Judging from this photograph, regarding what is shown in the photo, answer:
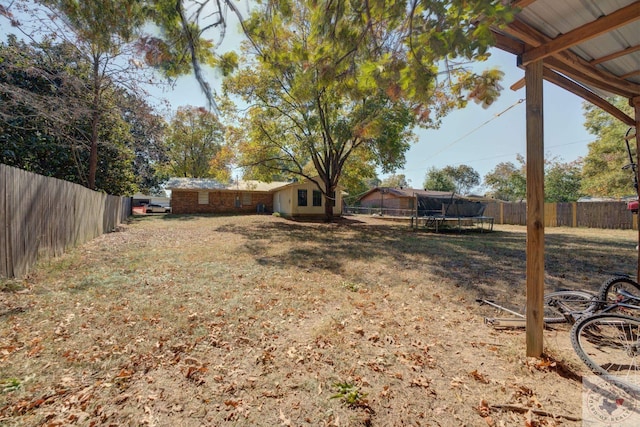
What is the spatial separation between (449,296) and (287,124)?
1407 cm

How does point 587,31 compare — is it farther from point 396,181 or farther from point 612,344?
point 396,181

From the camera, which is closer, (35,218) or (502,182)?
(35,218)

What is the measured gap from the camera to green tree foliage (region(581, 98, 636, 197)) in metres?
16.6

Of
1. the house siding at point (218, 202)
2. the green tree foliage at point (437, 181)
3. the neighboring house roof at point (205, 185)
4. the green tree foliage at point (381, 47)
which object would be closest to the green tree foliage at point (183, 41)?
the green tree foliage at point (381, 47)

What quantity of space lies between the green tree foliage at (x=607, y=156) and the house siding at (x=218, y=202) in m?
24.3

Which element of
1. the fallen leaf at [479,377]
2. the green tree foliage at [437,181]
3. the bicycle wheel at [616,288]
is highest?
the green tree foliage at [437,181]

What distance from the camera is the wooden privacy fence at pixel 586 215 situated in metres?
14.4

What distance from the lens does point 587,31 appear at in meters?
2.28

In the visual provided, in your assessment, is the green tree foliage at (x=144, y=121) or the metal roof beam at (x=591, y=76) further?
the green tree foliage at (x=144, y=121)

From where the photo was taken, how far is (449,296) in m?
4.43

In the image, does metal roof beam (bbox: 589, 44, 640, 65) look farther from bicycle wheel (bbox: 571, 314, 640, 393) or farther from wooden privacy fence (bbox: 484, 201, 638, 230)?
wooden privacy fence (bbox: 484, 201, 638, 230)

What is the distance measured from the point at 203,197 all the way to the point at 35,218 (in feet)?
60.1

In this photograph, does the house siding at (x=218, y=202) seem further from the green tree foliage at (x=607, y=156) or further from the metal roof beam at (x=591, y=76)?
the green tree foliage at (x=607, y=156)

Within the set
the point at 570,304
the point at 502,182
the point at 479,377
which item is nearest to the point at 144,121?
the point at 479,377
